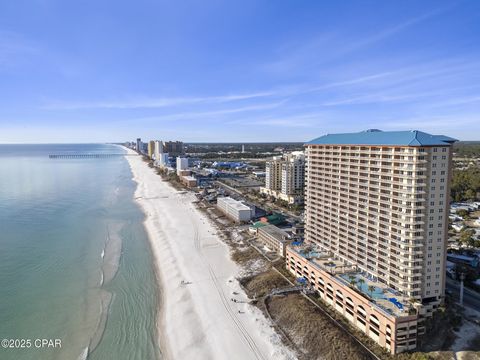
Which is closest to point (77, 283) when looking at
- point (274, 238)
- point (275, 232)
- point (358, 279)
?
point (274, 238)

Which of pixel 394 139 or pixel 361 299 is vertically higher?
pixel 394 139

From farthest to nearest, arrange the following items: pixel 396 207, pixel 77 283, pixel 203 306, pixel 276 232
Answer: pixel 276 232 → pixel 77 283 → pixel 203 306 → pixel 396 207

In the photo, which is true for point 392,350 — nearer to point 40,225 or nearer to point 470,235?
point 470,235

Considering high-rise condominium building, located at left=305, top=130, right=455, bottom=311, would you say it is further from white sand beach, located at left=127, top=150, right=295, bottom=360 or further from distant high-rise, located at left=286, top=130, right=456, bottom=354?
white sand beach, located at left=127, top=150, right=295, bottom=360

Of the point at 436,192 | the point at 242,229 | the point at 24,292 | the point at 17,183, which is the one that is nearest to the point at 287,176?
the point at 242,229

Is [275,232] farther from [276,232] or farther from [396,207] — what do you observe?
[396,207]

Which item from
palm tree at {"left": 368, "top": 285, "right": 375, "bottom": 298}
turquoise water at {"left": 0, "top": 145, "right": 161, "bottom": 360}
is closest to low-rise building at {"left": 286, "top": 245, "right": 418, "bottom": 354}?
palm tree at {"left": 368, "top": 285, "right": 375, "bottom": 298}


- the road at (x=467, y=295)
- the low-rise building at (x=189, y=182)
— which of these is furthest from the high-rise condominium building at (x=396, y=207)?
the low-rise building at (x=189, y=182)
